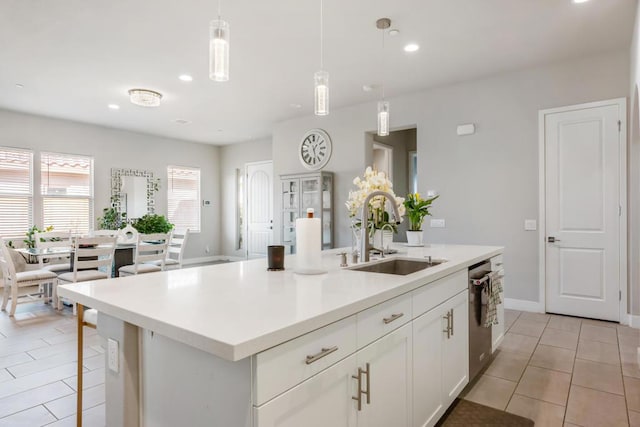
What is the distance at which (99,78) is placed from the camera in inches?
174

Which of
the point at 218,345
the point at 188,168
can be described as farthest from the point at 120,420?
the point at 188,168

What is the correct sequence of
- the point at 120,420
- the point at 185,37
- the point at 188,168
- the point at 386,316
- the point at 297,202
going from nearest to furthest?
the point at 120,420, the point at 386,316, the point at 185,37, the point at 297,202, the point at 188,168

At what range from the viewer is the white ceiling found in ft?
9.71

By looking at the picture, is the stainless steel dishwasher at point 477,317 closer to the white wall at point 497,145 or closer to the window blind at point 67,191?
the white wall at point 497,145

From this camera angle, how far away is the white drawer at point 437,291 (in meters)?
1.69

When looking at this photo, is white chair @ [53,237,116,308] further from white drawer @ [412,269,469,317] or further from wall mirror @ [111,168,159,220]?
white drawer @ [412,269,469,317]

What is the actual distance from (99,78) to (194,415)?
184 inches

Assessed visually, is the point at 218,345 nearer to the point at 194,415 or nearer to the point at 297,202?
the point at 194,415

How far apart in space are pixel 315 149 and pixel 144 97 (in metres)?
2.69

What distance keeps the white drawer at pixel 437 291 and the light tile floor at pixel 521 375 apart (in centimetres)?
77

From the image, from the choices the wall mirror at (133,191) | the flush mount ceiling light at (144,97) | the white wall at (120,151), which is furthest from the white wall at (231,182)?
the flush mount ceiling light at (144,97)

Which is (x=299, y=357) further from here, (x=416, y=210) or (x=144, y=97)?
(x=144, y=97)

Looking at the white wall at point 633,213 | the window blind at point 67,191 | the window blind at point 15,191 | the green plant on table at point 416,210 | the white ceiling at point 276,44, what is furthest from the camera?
the window blind at point 67,191

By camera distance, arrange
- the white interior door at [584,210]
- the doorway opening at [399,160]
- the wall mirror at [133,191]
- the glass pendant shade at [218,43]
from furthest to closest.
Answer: the wall mirror at [133,191]
the doorway opening at [399,160]
the white interior door at [584,210]
the glass pendant shade at [218,43]
